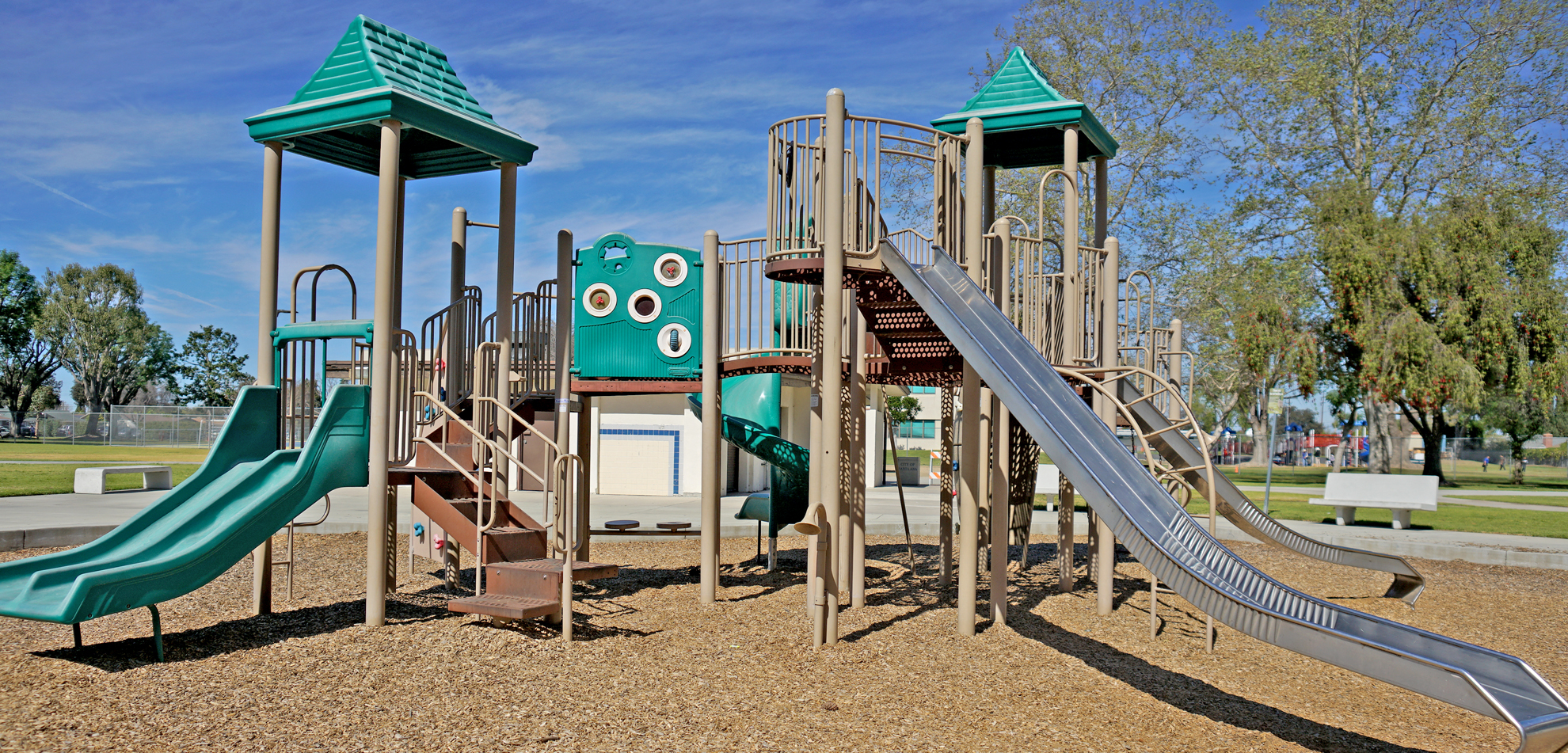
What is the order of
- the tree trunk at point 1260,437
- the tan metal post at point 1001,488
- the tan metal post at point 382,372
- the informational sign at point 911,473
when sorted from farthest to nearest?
the tree trunk at point 1260,437 → the informational sign at point 911,473 → the tan metal post at point 1001,488 → the tan metal post at point 382,372

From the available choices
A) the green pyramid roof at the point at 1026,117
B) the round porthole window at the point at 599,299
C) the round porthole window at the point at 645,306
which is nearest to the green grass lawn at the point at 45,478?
the round porthole window at the point at 599,299

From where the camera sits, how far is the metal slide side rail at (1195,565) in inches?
187

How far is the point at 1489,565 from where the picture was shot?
13914mm

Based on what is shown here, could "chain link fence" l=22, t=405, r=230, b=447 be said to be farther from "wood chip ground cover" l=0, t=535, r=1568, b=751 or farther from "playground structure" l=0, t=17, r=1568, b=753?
"wood chip ground cover" l=0, t=535, r=1568, b=751

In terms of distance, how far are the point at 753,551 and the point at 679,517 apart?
12.5ft

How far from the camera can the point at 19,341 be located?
69250 millimetres

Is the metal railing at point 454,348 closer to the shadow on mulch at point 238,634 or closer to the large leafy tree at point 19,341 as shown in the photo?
the shadow on mulch at point 238,634

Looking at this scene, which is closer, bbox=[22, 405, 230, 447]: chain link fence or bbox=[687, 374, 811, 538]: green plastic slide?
bbox=[687, 374, 811, 538]: green plastic slide

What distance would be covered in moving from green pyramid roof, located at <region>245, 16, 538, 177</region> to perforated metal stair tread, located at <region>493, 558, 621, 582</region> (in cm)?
366

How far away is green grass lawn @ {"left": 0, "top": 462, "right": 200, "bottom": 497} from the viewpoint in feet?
69.2

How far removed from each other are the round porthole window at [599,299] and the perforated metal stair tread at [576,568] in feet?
10.0

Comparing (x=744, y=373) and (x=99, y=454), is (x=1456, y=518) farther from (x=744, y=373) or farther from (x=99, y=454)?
(x=99, y=454)

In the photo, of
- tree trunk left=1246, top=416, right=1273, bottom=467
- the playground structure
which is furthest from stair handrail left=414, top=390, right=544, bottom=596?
tree trunk left=1246, top=416, right=1273, bottom=467

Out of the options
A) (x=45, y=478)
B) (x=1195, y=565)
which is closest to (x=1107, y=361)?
(x=1195, y=565)
